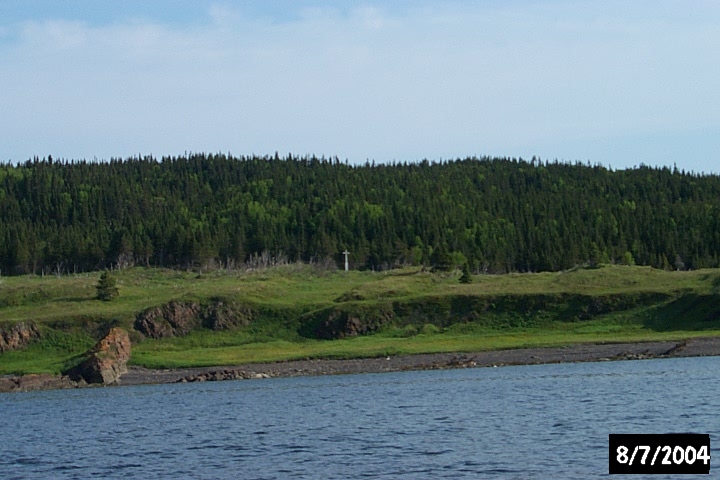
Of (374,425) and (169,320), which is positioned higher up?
(169,320)

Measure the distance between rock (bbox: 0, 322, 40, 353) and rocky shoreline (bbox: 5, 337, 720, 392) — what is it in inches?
498

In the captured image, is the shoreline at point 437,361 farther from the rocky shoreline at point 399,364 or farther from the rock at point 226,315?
the rock at point 226,315

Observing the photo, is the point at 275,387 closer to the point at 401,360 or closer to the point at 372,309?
the point at 401,360

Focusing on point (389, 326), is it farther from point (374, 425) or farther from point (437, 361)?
point (374, 425)

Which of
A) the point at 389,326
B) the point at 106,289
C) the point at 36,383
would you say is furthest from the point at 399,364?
the point at 106,289

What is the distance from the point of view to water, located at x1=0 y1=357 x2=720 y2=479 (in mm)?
37781

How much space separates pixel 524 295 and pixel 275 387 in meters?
39.7

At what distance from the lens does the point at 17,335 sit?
105438 mm

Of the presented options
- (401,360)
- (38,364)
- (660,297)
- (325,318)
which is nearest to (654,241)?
(660,297)

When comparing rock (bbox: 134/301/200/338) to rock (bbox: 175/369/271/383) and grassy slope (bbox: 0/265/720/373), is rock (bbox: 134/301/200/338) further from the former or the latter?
rock (bbox: 175/369/271/383)
